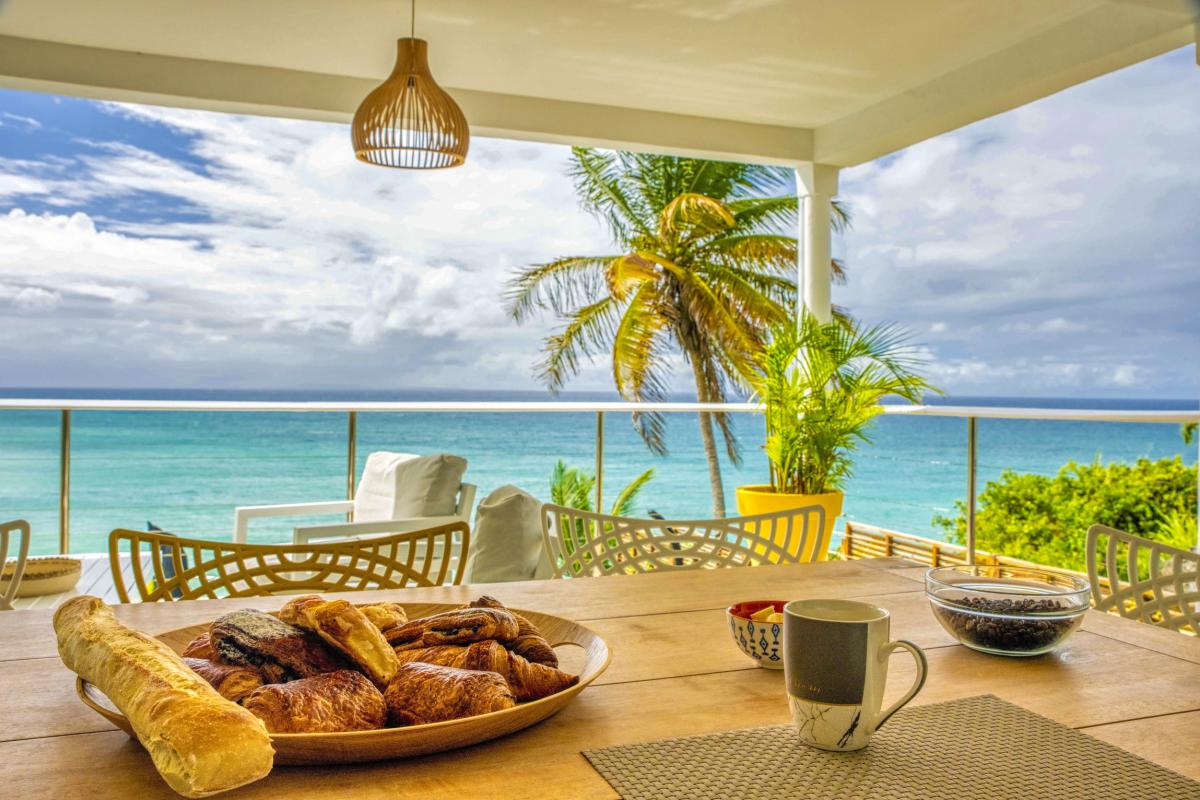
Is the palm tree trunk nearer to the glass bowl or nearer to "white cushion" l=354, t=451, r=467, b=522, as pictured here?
"white cushion" l=354, t=451, r=467, b=522

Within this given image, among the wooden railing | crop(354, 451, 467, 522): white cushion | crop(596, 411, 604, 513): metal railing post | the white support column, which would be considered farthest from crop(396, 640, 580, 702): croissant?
the wooden railing

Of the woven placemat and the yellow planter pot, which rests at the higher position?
the woven placemat

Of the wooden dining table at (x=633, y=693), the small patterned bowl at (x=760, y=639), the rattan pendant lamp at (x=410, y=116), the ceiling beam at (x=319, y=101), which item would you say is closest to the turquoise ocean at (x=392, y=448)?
the ceiling beam at (x=319, y=101)

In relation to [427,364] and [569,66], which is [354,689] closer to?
[569,66]

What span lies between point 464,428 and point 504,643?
21938mm

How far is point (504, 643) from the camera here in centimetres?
92

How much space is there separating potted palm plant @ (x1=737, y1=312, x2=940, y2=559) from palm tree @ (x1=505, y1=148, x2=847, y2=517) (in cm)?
297

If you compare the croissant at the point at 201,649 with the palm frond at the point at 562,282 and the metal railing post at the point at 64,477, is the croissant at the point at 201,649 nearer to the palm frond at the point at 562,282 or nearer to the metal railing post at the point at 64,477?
the metal railing post at the point at 64,477

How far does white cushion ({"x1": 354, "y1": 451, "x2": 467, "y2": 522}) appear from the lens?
12.0 feet

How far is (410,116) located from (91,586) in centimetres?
253

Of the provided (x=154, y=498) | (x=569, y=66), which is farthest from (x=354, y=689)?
(x=154, y=498)

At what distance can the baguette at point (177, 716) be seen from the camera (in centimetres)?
63

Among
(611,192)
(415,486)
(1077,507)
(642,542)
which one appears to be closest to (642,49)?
(415,486)

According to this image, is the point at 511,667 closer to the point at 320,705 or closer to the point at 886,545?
the point at 320,705
